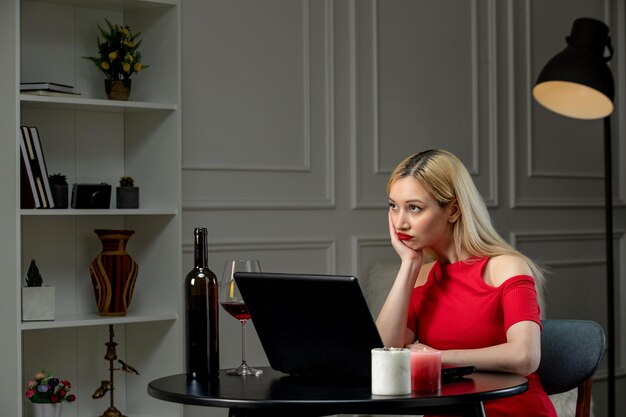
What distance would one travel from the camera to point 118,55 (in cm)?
308

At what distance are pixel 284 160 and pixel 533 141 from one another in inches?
56.0

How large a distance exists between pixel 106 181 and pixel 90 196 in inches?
9.5

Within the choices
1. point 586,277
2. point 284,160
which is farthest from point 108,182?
point 586,277

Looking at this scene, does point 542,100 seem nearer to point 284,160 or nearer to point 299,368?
point 284,160

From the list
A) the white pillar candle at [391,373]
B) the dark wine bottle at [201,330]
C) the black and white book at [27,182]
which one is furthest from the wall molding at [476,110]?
the white pillar candle at [391,373]

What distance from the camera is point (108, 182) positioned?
3248 mm

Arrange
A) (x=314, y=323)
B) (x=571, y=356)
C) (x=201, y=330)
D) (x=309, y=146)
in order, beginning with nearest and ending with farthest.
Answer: (x=314, y=323), (x=201, y=330), (x=571, y=356), (x=309, y=146)

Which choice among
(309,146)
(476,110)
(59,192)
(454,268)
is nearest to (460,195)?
(454,268)

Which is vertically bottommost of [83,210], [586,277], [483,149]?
[586,277]

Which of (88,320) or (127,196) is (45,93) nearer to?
(127,196)

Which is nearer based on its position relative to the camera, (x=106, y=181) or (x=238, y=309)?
(x=238, y=309)

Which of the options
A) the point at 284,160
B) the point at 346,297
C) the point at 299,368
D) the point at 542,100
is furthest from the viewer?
the point at 542,100

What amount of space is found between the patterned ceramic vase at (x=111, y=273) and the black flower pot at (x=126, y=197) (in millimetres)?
101

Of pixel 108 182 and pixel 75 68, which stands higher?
pixel 75 68
